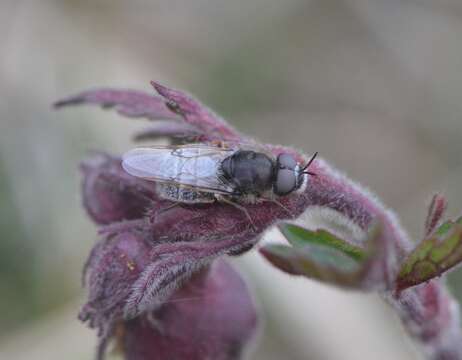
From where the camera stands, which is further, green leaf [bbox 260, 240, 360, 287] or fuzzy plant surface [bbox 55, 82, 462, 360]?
fuzzy plant surface [bbox 55, 82, 462, 360]

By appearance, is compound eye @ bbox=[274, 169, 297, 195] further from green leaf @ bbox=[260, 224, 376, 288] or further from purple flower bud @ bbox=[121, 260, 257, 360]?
purple flower bud @ bbox=[121, 260, 257, 360]

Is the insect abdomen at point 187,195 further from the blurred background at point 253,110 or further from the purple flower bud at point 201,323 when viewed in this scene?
the blurred background at point 253,110

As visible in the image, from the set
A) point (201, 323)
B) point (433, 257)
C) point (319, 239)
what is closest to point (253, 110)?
point (201, 323)

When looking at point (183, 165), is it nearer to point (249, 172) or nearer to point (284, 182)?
point (249, 172)

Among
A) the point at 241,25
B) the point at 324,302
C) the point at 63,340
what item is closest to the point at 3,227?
the point at 63,340

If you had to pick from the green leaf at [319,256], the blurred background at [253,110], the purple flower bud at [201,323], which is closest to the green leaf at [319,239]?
the green leaf at [319,256]

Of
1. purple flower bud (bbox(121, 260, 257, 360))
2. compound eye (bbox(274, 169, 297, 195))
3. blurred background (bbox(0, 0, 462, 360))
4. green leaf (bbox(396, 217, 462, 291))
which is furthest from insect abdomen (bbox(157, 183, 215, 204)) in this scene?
blurred background (bbox(0, 0, 462, 360))
